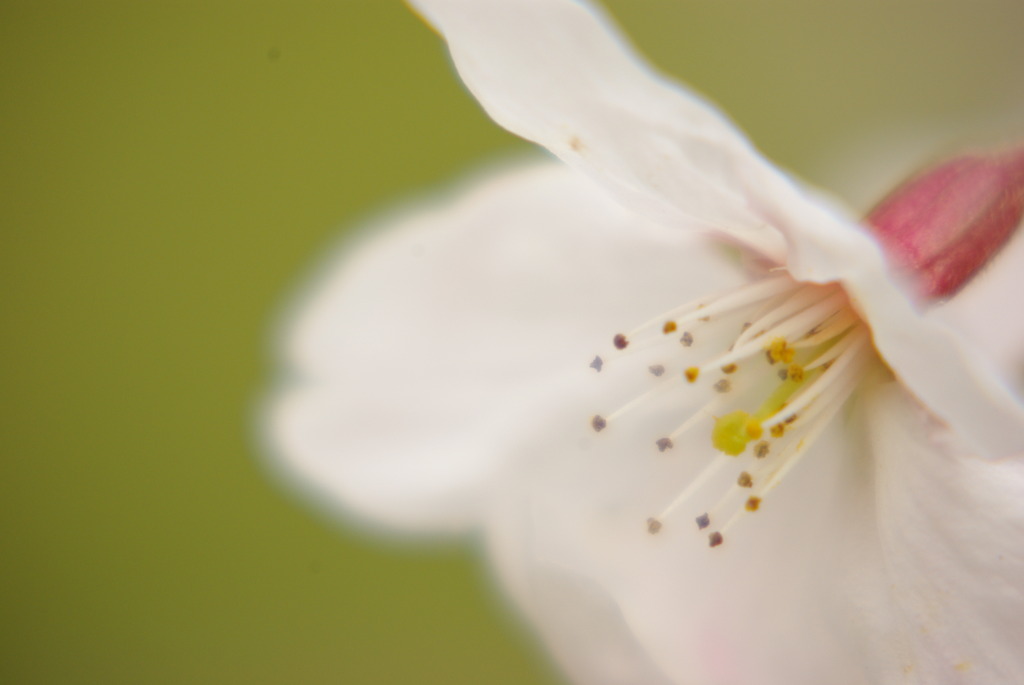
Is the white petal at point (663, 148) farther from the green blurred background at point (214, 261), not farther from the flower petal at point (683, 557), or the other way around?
the green blurred background at point (214, 261)

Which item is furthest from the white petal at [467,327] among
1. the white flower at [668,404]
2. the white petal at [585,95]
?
the white petal at [585,95]

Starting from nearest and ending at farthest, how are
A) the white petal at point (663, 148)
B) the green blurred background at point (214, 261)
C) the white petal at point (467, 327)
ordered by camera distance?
the white petal at point (663, 148), the white petal at point (467, 327), the green blurred background at point (214, 261)

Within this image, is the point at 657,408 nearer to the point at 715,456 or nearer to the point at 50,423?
the point at 715,456

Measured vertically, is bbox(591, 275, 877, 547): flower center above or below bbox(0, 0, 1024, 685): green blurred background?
below

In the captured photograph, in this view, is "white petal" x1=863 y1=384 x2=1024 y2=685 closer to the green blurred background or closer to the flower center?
the flower center

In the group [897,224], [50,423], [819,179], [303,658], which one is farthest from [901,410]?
[50,423]

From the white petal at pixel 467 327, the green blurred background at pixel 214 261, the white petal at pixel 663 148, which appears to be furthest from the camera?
the green blurred background at pixel 214 261

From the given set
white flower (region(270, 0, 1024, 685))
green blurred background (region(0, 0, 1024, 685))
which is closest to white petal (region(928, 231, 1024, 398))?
white flower (region(270, 0, 1024, 685))

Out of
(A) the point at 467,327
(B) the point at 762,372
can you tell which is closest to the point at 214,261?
(A) the point at 467,327
